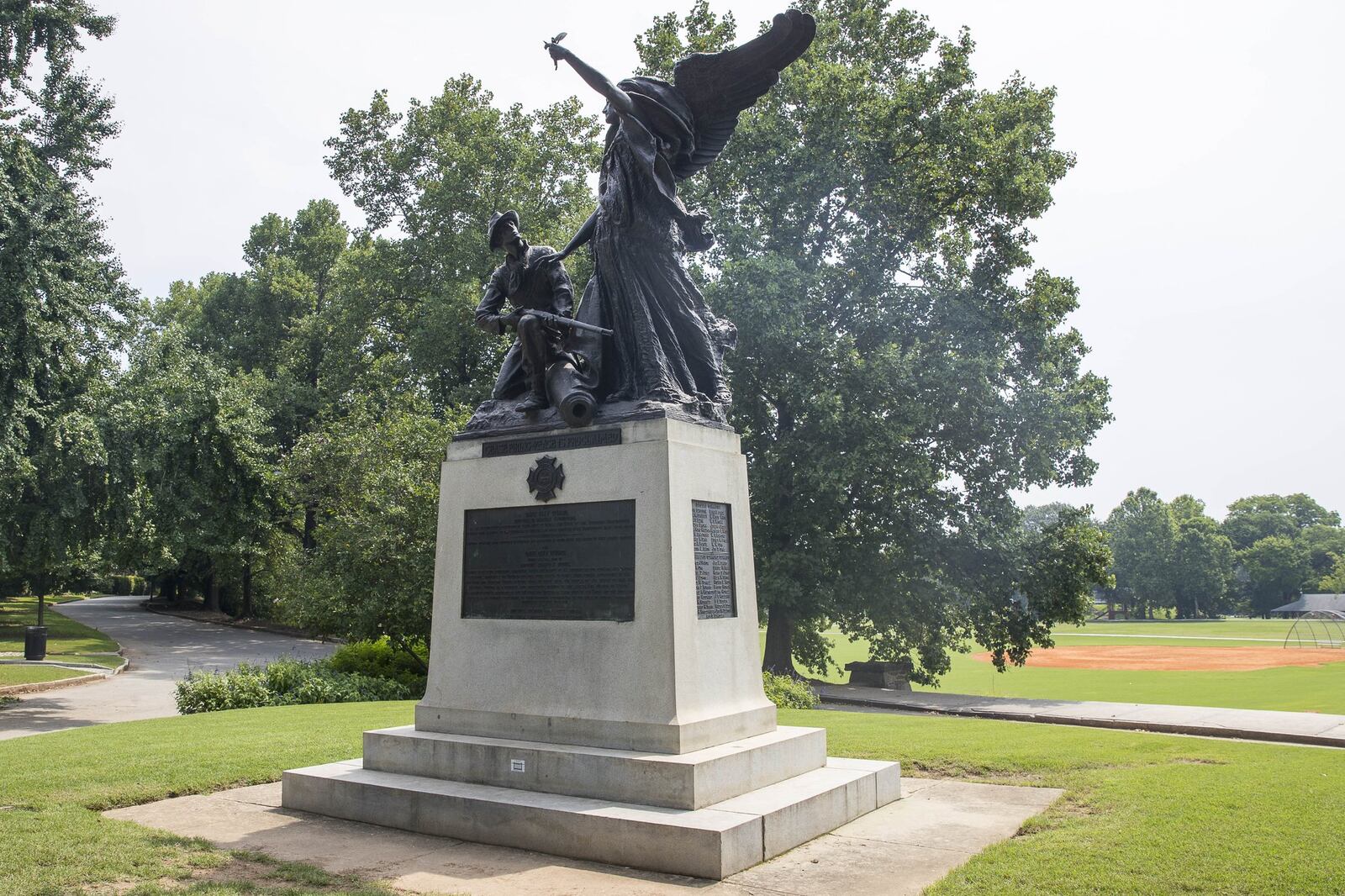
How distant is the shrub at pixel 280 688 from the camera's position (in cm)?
1501

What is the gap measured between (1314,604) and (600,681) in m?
86.5

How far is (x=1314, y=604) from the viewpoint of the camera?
75688 mm

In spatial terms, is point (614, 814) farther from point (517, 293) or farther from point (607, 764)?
point (517, 293)

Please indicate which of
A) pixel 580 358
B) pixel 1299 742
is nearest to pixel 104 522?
pixel 580 358

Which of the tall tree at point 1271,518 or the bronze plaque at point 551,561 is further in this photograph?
the tall tree at point 1271,518

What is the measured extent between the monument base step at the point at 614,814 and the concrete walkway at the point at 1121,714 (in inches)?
390

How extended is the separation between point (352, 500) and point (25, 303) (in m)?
8.23


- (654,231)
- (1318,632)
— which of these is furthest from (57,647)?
(1318,632)

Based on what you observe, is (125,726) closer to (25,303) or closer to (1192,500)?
(25,303)

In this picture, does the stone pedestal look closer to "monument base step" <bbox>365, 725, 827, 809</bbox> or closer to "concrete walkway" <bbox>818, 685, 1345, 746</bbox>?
"monument base step" <bbox>365, 725, 827, 809</bbox>

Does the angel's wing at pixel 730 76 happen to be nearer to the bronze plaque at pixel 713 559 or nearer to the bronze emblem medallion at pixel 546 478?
the bronze emblem medallion at pixel 546 478

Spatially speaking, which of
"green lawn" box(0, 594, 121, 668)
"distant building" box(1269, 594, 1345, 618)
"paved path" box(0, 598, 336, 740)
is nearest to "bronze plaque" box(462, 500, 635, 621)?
"paved path" box(0, 598, 336, 740)

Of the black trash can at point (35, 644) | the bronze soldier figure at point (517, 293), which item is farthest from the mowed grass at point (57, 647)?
the bronze soldier figure at point (517, 293)

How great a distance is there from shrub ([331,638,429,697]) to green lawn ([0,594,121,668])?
31.5 feet
